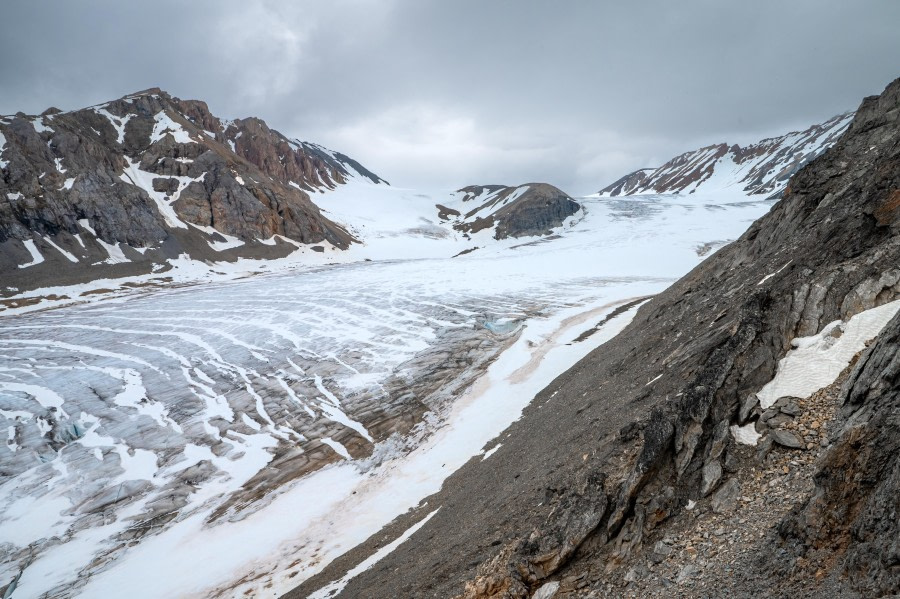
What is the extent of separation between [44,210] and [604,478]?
87423 millimetres

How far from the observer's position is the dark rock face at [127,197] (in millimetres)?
62531

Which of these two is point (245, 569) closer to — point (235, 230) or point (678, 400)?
point (678, 400)

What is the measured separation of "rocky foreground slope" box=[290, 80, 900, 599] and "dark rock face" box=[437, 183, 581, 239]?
99156 mm

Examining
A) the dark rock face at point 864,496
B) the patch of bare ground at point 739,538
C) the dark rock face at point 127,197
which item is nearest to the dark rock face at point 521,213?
the dark rock face at point 127,197

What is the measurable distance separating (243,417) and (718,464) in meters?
22.7

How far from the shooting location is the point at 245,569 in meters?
14.2

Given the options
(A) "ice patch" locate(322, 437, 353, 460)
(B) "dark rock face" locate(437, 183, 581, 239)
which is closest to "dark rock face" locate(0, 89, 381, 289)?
(B) "dark rock face" locate(437, 183, 581, 239)

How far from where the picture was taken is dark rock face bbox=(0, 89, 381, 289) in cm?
6253

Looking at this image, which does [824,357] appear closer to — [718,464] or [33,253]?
[718,464]

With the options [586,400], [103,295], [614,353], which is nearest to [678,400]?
[586,400]

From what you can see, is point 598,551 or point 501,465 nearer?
point 598,551

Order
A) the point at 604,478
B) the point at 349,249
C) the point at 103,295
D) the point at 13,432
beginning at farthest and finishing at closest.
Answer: the point at 349,249 < the point at 103,295 < the point at 13,432 < the point at 604,478

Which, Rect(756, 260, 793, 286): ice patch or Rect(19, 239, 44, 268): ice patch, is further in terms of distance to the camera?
Rect(19, 239, 44, 268): ice patch

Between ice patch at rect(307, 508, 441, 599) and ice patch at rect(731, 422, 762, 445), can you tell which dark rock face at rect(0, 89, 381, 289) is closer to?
ice patch at rect(307, 508, 441, 599)
